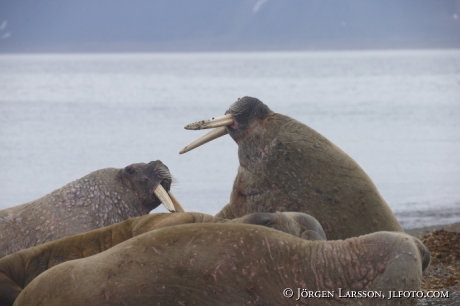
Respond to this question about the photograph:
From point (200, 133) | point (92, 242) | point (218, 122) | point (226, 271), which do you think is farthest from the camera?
point (200, 133)

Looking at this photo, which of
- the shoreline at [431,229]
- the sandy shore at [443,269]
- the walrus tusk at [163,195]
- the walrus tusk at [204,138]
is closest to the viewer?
the sandy shore at [443,269]

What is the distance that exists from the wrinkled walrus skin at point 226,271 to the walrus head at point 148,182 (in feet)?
7.44

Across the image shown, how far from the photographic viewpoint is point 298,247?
315cm

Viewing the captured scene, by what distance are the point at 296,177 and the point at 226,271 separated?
210 centimetres

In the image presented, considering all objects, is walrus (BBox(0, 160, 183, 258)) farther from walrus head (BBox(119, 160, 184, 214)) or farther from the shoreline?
the shoreline

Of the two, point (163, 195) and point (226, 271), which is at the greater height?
point (163, 195)

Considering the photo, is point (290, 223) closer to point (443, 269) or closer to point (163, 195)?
point (163, 195)

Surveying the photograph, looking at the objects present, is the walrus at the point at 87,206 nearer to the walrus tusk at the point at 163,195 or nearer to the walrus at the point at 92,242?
the walrus tusk at the point at 163,195

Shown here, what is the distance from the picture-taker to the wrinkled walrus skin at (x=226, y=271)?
294 centimetres

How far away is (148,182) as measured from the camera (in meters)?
5.46

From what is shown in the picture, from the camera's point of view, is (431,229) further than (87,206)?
Yes

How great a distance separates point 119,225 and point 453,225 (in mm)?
6087

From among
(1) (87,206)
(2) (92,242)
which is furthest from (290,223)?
(1) (87,206)

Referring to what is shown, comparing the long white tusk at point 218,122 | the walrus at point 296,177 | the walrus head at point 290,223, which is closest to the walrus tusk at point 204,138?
the walrus at point 296,177
